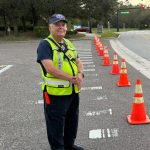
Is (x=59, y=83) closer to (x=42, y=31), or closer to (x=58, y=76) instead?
→ (x=58, y=76)

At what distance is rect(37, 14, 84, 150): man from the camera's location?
14.4ft

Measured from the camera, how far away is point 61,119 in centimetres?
458

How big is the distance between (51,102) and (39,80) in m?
7.25

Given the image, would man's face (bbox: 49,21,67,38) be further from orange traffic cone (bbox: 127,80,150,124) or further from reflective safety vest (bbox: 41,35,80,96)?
orange traffic cone (bbox: 127,80,150,124)

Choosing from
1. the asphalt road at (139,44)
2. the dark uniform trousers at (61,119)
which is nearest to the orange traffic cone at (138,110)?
the dark uniform trousers at (61,119)

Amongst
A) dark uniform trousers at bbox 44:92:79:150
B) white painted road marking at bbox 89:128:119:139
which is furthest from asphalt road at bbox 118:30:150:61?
dark uniform trousers at bbox 44:92:79:150

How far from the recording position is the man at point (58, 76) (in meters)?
4.39

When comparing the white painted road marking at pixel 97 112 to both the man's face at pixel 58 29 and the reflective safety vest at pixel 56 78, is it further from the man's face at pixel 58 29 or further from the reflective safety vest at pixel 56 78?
the man's face at pixel 58 29

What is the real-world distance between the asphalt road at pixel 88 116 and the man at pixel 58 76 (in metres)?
0.83

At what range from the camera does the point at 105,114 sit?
7035 millimetres

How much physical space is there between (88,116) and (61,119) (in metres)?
2.43

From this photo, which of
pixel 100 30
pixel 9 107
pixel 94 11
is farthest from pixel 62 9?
pixel 9 107

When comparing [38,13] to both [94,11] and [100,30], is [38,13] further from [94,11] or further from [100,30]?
[100,30]

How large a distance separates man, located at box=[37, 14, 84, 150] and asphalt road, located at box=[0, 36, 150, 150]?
0.83 meters
